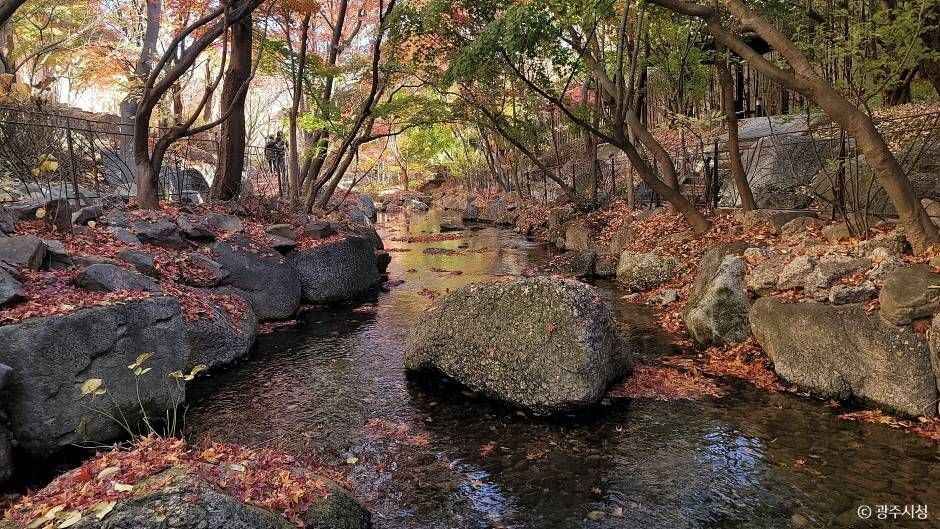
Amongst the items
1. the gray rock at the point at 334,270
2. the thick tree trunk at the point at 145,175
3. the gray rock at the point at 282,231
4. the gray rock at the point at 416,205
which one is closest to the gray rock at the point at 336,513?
the gray rock at the point at 334,270

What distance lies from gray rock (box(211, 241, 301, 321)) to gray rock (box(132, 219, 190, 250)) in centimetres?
68

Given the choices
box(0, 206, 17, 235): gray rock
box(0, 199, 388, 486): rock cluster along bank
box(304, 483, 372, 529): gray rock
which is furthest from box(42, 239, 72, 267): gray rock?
box(304, 483, 372, 529): gray rock

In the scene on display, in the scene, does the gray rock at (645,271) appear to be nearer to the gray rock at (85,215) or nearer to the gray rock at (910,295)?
the gray rock at (910,295)

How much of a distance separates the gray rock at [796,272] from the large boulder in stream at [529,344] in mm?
2488

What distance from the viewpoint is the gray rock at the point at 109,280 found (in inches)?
295

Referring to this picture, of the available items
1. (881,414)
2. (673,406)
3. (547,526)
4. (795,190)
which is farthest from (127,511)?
(795,190)

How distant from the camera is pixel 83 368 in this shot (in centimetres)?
615

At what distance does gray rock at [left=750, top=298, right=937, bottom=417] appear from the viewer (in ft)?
20.7

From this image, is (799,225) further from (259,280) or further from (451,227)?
(451,227)

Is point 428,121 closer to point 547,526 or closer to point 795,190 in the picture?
point 795,190

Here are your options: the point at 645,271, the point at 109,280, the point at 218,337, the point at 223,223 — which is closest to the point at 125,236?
the point at 223,223

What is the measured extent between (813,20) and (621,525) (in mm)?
12617

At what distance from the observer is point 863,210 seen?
9.39 m

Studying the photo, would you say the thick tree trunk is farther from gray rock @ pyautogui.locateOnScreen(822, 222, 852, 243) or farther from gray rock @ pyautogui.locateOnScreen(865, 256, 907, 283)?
gray rock @ pyautogui.locateOnScreen(865, 256, 907, 283)
